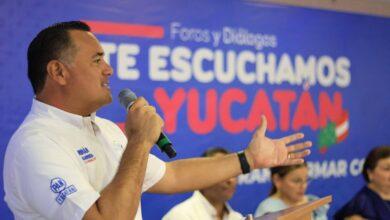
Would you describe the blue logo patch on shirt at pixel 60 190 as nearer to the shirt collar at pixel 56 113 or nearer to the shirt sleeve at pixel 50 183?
the shirt sleeve at pixel 50 183

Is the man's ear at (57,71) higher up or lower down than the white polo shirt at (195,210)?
higher up

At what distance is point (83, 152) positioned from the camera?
1781 mm

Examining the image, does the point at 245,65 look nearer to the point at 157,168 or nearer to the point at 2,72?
the point at 2,72

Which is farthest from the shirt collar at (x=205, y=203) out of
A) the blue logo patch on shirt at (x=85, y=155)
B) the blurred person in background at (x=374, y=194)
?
the blue logo patch on shirt at (x=85, y=155)

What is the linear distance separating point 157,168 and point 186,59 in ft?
7.19

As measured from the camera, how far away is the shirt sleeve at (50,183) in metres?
1.60

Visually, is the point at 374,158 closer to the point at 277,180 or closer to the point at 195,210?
the point at 277,180

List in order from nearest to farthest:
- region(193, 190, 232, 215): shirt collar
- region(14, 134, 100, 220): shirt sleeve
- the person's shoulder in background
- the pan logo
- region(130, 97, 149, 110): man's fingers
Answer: region(14, 134, 100, 220): shirt sleeve < region(130, 97, 149, 110): man's fingers < region(193, 190, 232, 215): shirt collar < the person's shoulder in background < the pan logo

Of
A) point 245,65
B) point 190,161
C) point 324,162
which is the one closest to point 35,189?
point 190,161

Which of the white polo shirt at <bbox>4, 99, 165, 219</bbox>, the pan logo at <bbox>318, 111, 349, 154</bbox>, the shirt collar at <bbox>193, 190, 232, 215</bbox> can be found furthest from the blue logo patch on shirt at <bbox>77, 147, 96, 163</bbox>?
the pan logo at <bbox>318, 111, 349, 154</bbox>

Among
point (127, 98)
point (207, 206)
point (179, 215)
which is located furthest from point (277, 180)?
point (127, 98)

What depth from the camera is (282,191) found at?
3.90m

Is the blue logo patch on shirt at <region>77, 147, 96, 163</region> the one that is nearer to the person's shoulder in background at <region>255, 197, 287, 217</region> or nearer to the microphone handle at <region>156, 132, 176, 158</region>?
the microphone handle at <region>156, 132, 176, 158</region>

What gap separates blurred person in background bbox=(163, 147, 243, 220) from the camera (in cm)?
351
